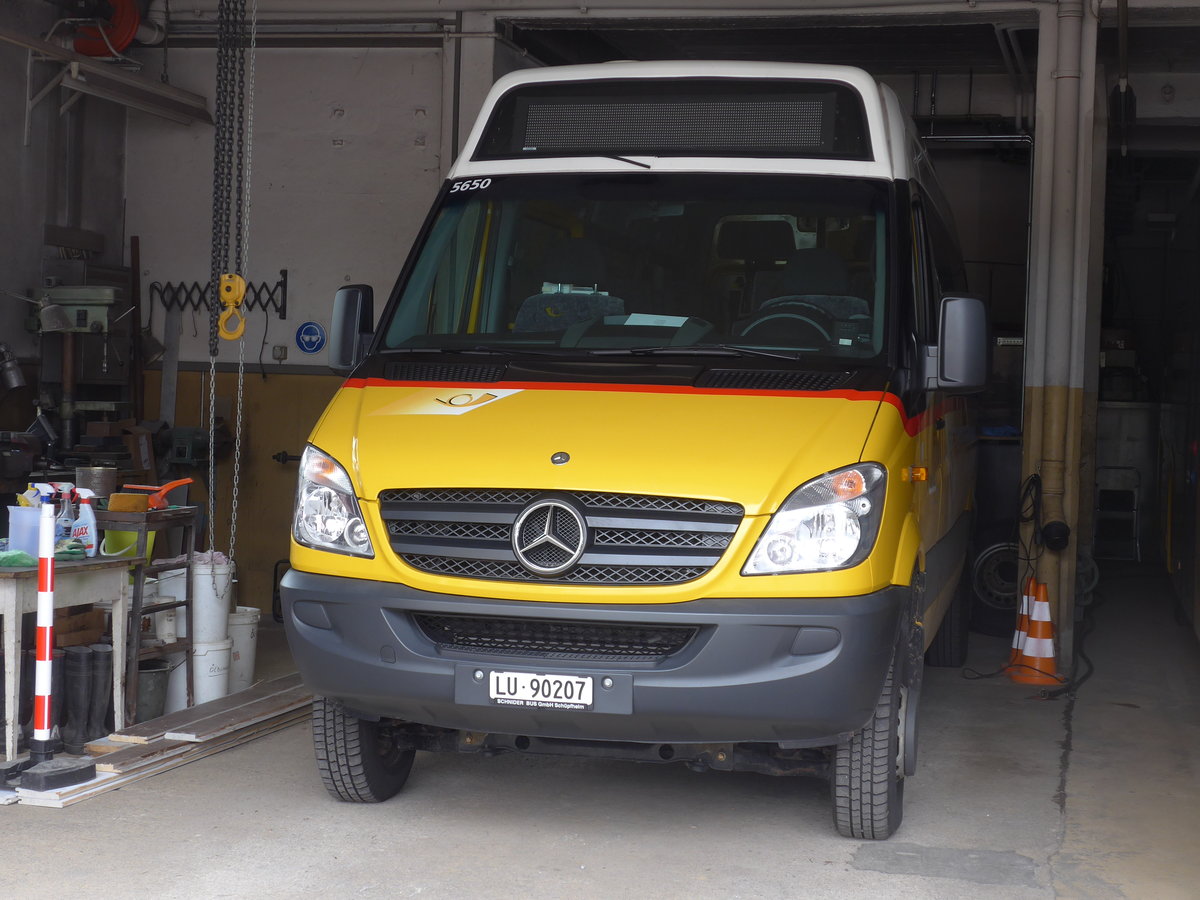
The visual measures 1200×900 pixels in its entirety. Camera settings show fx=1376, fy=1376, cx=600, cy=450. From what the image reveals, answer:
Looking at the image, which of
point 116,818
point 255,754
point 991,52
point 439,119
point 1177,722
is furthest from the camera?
point 991,52

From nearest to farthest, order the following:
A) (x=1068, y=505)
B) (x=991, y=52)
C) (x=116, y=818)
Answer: (x=116, y=818) → (x=1068, y=505) → (x=991, y=52)

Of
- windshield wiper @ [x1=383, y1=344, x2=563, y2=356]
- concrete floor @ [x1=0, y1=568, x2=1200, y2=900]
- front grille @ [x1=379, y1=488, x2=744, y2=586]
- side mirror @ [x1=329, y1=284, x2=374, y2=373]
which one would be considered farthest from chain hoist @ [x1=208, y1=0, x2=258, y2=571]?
front grille @ [x1=379, y1=488, x2=744, y2=586]

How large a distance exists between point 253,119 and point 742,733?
6617 mm

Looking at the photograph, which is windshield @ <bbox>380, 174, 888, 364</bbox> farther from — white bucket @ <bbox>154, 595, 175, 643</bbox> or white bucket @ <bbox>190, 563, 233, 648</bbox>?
white bucket @ <bbox>154, 595, 175, 643</bbox>

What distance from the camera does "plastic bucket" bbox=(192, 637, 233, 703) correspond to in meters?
6.03

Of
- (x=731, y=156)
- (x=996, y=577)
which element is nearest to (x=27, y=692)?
(x=731, y=156)

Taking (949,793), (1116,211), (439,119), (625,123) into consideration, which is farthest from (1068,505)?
(1116,211)

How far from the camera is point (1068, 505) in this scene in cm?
754

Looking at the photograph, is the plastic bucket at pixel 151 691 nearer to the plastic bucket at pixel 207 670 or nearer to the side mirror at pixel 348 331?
the plastic bucket at pixel 207 670

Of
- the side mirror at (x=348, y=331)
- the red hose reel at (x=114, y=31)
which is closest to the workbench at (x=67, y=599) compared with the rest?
the side mirror at (x=348, y=331)

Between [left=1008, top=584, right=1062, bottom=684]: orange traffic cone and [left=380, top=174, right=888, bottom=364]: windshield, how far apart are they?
3.47 meters

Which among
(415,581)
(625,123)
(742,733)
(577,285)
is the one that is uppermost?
(625,123)

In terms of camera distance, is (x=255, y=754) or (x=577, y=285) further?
(x=255, y=754)

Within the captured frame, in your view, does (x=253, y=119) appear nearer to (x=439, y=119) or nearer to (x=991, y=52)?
(x=439, y=119)
